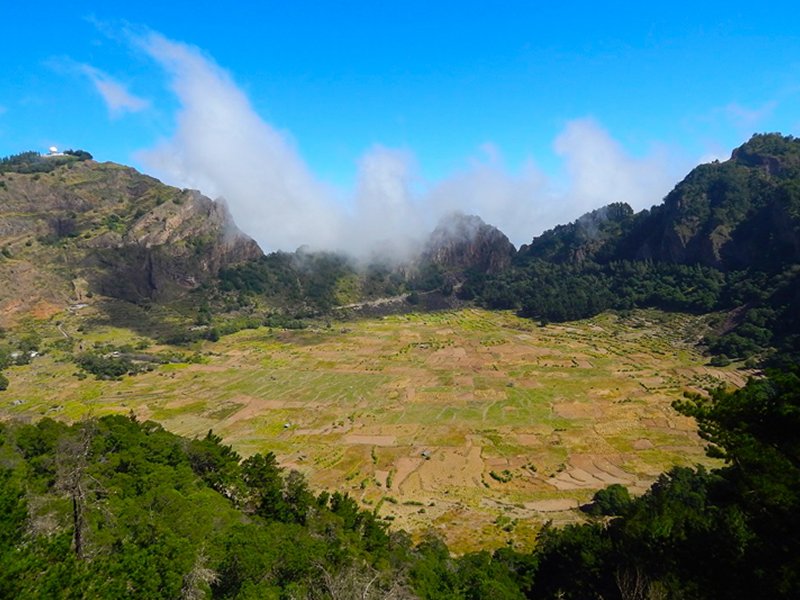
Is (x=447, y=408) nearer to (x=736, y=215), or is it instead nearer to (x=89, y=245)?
(x=736, y=215)

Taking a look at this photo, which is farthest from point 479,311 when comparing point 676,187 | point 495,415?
point 495,415

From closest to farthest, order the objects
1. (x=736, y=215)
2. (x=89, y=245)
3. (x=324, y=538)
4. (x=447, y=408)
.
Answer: (x=324, y=538) → (x=447, y=408) → (x=736, y=215) → (x=89, y=245)

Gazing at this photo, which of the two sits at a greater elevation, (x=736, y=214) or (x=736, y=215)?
(x=736, y=214)

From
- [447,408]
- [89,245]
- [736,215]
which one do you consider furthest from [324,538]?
[89,245]

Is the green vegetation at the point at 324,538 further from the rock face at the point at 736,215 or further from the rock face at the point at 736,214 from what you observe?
the rock face at the point at 736,214

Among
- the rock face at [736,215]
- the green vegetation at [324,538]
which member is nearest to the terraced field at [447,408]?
the green vegetation at [324,538]
